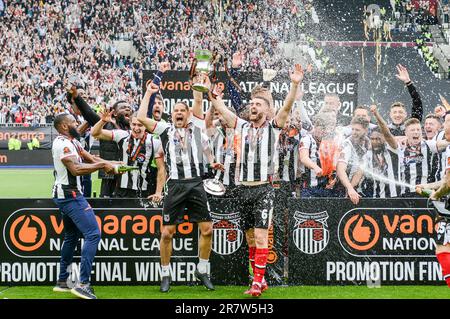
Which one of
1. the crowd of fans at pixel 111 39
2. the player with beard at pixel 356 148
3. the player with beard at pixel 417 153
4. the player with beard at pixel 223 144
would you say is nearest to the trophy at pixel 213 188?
the player with beard at pixel 223 144

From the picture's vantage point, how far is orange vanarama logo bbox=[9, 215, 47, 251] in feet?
28.5

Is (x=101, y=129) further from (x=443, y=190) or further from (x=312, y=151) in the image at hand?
(x=443, y=190)

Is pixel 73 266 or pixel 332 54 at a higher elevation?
pixel 332 54

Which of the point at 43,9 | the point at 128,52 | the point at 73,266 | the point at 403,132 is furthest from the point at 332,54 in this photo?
the point at 73,266

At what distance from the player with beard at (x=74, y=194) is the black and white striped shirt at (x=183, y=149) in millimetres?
714

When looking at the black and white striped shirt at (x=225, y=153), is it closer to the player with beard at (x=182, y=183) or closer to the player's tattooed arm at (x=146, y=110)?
the player with beard at (x=182, y=183)

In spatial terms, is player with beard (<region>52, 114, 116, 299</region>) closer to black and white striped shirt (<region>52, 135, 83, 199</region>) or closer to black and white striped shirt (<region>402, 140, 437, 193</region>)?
black and white striped shirt (<region>52, 135, 83, 199</region>)

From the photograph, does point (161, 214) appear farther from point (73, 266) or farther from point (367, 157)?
point (367, 157)

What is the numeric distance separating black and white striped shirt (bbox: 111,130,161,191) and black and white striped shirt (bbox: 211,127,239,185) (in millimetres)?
1018

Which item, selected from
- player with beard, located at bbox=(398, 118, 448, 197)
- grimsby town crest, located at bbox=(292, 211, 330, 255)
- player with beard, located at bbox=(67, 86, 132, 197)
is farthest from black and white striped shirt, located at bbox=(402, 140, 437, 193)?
player with beard, located at bbox=(67, 86, 132, 197)

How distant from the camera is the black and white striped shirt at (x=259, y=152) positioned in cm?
821

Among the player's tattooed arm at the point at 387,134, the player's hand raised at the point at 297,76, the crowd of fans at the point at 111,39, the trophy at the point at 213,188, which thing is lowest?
the trophy at the point at 213,188

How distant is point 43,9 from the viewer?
1559 inches
